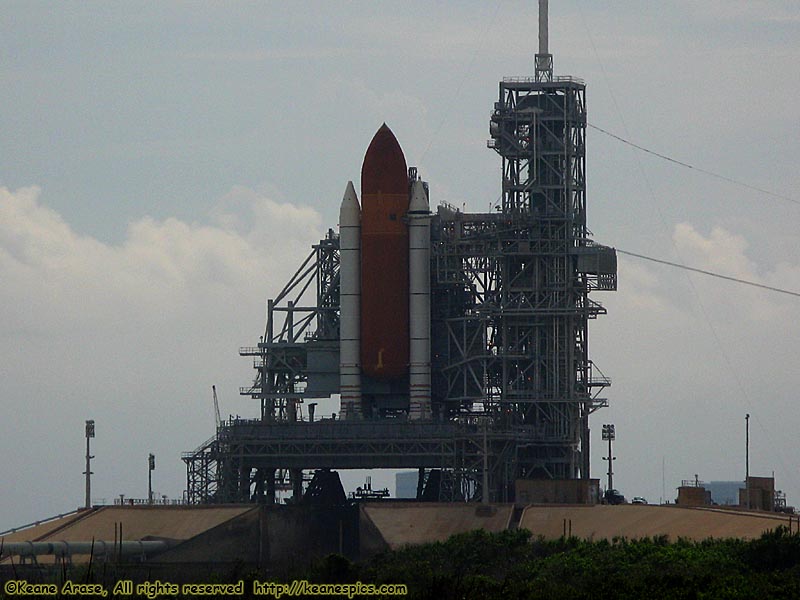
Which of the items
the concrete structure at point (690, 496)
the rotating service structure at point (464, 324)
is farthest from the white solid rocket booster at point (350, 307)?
the concrete structure at point (690, 496)

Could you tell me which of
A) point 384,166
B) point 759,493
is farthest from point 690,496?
point 384,166

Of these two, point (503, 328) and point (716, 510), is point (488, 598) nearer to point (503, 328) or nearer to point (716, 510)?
point (716, 510)

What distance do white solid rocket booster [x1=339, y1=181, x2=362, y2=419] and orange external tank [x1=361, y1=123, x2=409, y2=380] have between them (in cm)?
45

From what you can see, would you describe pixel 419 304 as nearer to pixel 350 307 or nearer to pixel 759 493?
pixel 350 307

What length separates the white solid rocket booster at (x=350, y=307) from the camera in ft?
453

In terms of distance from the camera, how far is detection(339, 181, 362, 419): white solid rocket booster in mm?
138125

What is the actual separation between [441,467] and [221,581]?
41499 millimetres

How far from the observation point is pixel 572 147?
140m

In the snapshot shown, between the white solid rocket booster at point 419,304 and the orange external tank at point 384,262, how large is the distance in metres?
0.50

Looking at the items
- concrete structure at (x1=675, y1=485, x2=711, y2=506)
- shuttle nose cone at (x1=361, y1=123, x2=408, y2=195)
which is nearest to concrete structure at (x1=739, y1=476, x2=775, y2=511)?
concrete structure at (x1=675, y1=485, x2=711, y2=506)

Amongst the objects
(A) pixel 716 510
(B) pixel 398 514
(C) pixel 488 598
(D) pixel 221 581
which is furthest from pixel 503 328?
(C) pixel 488 598

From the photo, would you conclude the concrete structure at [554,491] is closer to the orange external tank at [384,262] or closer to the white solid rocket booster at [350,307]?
the orange external tank at [384,262]

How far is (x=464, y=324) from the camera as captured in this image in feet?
455

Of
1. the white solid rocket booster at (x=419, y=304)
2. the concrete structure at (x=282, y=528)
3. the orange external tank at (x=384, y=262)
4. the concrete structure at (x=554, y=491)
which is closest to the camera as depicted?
the concrete structure at (x=282, y=528)
